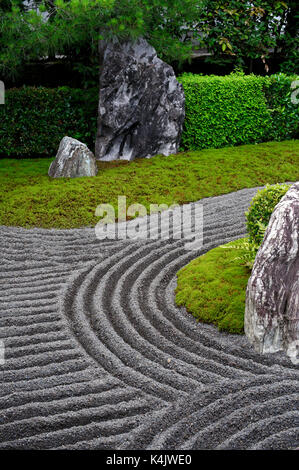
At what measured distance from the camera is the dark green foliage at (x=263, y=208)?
5.51 metres

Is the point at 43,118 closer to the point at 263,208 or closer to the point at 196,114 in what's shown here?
the point at 196,114

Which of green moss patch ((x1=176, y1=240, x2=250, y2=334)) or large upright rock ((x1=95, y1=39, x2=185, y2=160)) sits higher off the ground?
large upright rock ((x1=95, y1=39, x2=185, y2=160))

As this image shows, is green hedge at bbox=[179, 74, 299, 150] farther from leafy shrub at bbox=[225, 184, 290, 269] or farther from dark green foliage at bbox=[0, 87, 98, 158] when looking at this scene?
leafy shrub at bbox=[225, 184, 290, 269]

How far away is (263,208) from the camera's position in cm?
559

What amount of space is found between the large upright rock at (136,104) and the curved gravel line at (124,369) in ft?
16.0

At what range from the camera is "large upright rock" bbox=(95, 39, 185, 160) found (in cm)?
1058

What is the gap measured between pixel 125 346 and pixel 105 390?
680 mm

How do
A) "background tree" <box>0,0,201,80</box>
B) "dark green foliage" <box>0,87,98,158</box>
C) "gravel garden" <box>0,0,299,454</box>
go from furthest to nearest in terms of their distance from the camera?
"dark green foliage" <box>0,87,98,158</box>, "background tree" <box>0,0,201,80</box>, "gravel garden" <box>0,0,299,454</box>

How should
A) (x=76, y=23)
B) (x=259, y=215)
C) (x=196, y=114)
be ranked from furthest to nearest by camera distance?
(x=196, y=114), (x=76, y=23), (x=259, y=215)

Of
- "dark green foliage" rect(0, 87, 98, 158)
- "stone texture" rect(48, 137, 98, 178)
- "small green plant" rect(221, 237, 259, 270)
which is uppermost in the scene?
"dark green foliage" rect(0, 87, 98, 158)

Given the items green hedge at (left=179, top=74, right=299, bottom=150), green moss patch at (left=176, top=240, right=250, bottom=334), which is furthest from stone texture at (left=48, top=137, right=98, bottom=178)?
green moss patch at (left=176, top=240, right=250, bottom=334)

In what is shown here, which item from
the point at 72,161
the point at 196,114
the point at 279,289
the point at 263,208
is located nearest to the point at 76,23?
the point at 72,161

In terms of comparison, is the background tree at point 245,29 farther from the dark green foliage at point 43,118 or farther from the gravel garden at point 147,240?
the dark green foliage at point 43,118

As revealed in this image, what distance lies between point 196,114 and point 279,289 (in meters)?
8.24
